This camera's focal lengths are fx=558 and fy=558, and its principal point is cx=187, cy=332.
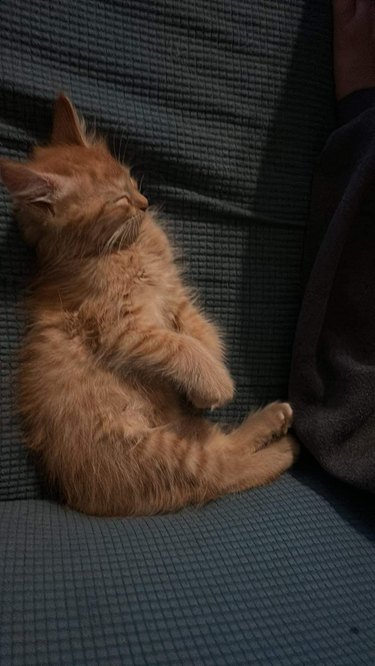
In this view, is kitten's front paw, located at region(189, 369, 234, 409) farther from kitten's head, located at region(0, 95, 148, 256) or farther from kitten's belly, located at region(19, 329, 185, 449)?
kitten's head, located at region(0, 95, 148, 256)

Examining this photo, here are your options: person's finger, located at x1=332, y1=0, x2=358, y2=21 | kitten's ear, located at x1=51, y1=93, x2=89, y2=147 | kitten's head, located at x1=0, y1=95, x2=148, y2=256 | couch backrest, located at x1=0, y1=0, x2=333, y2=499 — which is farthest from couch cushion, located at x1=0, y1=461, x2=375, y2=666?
person's finger, located at x1=332, y1=0, x2=358, y2=21

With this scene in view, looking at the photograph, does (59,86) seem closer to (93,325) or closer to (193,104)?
(193,104)

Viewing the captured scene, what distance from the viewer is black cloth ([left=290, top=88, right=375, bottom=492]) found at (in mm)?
1193

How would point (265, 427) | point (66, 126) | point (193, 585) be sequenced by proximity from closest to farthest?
point (193, 585) < point (66, 126) < point (265, 427)

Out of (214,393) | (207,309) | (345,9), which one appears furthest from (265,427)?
(345,9)

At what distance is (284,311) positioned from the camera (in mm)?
1370

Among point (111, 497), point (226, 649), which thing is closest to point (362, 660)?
point (226, 649)

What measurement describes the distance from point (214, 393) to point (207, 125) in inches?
24.3

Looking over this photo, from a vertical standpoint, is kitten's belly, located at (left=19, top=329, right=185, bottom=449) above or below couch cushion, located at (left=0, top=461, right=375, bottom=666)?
above

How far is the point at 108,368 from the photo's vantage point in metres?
1.14

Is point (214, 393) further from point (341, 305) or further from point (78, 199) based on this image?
point (78, 199)

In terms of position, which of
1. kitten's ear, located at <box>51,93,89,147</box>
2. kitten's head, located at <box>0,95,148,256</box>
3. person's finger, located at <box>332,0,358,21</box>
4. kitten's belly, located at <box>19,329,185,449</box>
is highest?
person's finger, located at <box>332,0,358,21</box>

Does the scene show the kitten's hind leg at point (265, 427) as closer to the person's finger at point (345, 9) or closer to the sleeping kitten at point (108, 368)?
the sleeping kitten at point (108, 368)

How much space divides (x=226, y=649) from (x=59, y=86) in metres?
1.08
